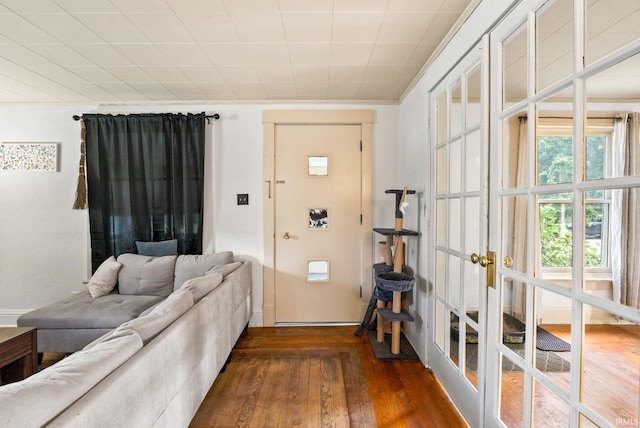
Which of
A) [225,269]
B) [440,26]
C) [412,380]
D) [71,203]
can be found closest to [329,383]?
[412,380]

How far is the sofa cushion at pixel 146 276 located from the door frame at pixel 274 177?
900 millimetres

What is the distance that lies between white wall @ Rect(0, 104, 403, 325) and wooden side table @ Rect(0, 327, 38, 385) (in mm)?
1460

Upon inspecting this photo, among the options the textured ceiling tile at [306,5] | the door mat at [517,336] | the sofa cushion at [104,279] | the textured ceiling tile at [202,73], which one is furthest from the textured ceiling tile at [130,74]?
the door mat at [517,336]

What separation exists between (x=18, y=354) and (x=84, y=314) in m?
0.53

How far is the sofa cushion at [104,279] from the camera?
106 inches

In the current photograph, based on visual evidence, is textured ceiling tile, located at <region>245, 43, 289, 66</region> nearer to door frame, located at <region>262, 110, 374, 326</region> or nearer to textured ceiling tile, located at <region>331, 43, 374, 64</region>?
textured ceiling tile, located at <region>331, 43, 374, 64</region>

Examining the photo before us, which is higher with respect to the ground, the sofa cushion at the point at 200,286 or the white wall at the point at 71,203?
the white wall at the point at 71,203

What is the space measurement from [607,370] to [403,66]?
217 centimetres

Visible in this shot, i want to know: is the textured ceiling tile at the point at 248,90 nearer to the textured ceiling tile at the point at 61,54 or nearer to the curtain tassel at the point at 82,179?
the textured ceiling tile at the point at 61,54

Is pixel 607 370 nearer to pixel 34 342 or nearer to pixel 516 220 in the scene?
pixel 516 220

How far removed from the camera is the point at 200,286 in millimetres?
1973

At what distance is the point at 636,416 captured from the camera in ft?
2.72

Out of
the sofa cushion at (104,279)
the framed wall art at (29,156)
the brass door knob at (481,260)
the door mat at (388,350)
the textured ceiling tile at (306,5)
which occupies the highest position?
the textured ceiling tile at (306,5)

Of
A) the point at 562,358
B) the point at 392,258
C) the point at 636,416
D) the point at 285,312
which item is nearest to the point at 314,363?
the point at 285,312
